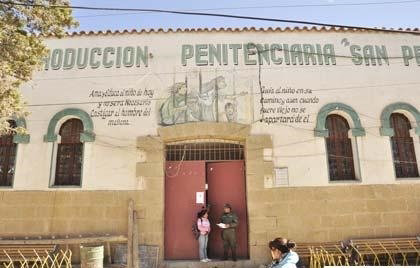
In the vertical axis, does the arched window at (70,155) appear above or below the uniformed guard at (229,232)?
above

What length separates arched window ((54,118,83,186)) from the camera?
9.37 metres

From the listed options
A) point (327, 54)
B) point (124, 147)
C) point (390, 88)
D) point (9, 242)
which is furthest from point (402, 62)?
point (9, 242)

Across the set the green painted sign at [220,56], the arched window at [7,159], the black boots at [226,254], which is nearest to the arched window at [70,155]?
the arched window at [7,159]

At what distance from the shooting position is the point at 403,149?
9.58 metres

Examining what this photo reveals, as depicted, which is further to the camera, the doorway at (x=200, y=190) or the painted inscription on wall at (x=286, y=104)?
the painted inscription on wall at (x=286, y=104)

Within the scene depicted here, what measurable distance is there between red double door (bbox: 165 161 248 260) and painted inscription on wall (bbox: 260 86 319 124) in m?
1.55

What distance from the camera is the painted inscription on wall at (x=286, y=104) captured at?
9.43m

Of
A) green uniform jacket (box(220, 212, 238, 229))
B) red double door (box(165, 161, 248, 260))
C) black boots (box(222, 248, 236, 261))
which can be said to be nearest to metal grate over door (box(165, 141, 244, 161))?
red double door (box(165, 161, 248, 260))

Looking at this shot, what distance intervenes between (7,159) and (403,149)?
10.6 m

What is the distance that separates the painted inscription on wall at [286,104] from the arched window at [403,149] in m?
2.33

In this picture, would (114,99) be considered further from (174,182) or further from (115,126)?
(174,182)

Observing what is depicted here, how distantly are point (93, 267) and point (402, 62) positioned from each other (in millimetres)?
9716

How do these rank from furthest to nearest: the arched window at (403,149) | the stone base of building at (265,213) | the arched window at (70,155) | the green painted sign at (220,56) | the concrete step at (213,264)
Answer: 1. the green painted sign at (220,56)
2. the arched window at (403,149)
3. the arched window at (70,155)
4. the stone base of building at (265,213)
5. the concrete step at (213,264)

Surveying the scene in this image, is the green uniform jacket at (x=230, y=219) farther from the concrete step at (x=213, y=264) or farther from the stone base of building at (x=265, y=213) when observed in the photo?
the concrete step at (x=213, y=264)
